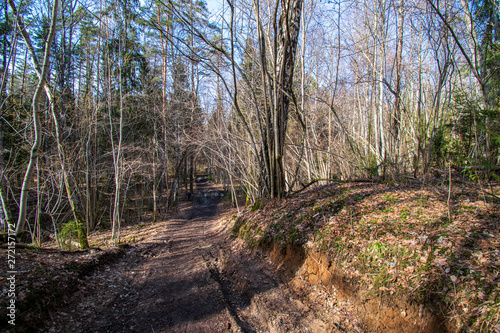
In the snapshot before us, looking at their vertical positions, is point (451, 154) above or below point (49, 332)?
above

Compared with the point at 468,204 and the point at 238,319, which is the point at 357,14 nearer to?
the point at 468,204

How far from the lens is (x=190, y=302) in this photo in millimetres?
3385

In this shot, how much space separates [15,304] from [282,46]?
6.55 m

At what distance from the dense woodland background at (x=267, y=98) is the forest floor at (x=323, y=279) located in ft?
3.18

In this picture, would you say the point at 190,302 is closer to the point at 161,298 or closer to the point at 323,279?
the point at 161,298

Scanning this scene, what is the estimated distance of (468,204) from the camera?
3234 mm

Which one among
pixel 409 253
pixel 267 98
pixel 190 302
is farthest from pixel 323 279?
pixel 267 98

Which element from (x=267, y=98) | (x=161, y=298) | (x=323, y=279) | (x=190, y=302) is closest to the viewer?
(x=323, y=279)

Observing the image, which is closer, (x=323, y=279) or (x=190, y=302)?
(x=323, y=279)

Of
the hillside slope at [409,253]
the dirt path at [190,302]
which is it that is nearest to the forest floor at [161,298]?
the dirt path at [190,302]

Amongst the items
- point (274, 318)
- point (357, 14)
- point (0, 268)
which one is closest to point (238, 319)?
point (274, 318)

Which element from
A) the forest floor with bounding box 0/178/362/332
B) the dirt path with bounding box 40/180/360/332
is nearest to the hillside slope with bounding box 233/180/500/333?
the forest floor with bounding box 0/178/362/332

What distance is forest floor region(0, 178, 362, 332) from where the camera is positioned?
2.71 m

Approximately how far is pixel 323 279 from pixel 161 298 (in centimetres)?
244
